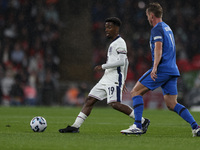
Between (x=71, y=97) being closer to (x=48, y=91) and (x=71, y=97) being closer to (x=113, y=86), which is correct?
(x=48, y=91)

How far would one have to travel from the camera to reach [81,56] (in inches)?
973

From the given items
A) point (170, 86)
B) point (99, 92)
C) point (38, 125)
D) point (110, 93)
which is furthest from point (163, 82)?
point (38, 125)

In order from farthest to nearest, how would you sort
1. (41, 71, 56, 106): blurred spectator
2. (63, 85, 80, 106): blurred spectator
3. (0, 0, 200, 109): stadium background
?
1. (63, 85, 80, 106): blurred spectator
2. (41, 71, 56, 106): blurred spectator
3. (0, 0, 200, 109): stadium background

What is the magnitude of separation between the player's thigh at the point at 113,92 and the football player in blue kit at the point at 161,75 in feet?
1.77

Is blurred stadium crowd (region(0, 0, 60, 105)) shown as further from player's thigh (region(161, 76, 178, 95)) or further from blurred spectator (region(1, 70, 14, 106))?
player's thigh (region(161, 76, 178, 95))

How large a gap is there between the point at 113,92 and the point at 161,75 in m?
1.03

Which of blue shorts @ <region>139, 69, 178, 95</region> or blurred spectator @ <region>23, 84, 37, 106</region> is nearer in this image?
blue shorts @ <region>139, 69, 178, 95</region>

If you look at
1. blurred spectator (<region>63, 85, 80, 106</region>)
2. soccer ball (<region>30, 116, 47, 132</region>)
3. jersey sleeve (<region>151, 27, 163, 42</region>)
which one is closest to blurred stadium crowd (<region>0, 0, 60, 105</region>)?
blurred spectator (<region>63, 85, 80, 106</region>)

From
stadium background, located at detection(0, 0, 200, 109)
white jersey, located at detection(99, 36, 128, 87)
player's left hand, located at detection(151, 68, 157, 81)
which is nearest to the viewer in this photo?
player's left hand, located at detection(151, 68, 157, 81)

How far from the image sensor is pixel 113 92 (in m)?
8.62

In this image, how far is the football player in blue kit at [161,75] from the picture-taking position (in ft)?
26.0

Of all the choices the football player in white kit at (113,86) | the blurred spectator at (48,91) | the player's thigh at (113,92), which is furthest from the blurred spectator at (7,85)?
the player's thigh at (113,92)

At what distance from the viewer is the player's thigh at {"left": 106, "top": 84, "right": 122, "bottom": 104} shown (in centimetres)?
859

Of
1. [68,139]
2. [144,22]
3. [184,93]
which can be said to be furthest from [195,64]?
[68,139]
